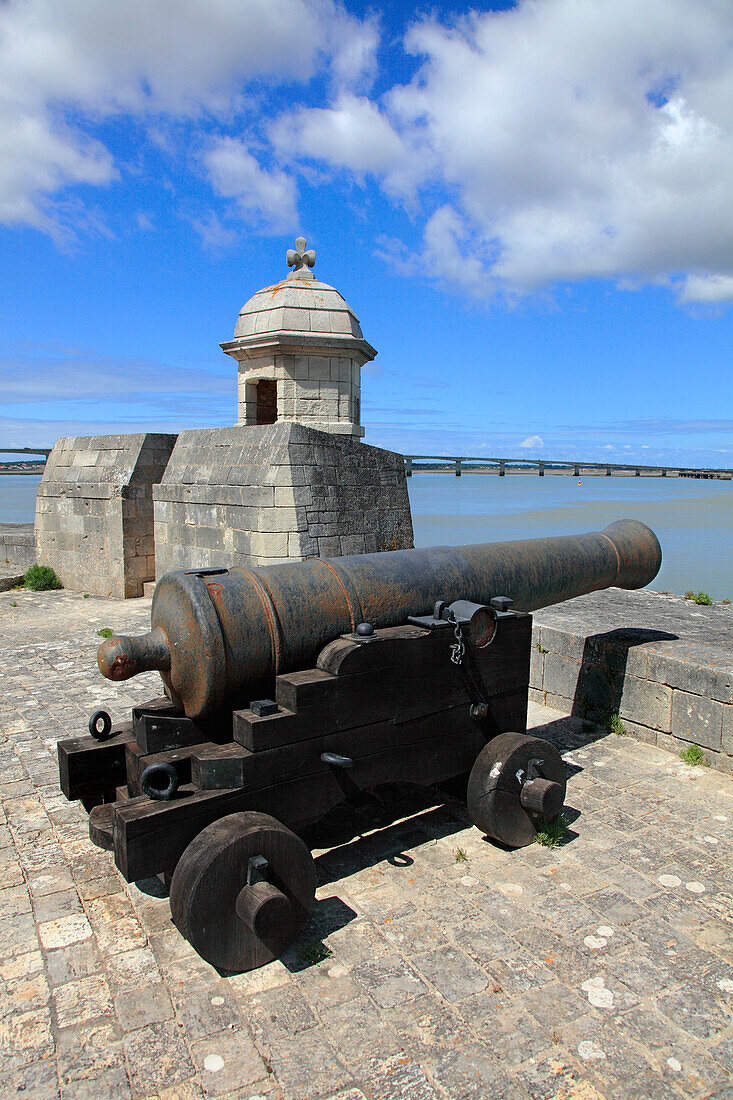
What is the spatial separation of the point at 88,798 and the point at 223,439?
6.33m

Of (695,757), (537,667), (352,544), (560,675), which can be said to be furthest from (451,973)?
(352,544)

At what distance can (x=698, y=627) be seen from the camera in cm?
535

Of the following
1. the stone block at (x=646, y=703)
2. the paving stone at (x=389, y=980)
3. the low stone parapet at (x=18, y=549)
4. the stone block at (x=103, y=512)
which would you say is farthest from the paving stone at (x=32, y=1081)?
the low stone parapet at (x=18, y=549)

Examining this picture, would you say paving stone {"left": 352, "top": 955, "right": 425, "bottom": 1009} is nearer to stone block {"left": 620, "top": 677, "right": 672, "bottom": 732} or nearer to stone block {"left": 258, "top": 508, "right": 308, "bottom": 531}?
stone block {"left": 620, "top": 677, "right": 672, "bottom": 732}

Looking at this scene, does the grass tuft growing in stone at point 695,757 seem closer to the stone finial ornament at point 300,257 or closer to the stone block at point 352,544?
the stone block at point 352,544

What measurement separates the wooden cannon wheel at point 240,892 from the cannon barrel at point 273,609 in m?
0.51

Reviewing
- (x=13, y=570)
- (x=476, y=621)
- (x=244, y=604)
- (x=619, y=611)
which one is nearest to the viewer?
(x=244, y=604)

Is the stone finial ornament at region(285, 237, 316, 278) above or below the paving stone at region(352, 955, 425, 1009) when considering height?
above

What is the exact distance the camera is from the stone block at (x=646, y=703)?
4.43 m

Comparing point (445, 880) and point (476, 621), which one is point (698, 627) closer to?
point (476, 621)

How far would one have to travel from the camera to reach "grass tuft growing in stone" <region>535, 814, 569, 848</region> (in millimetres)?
3273

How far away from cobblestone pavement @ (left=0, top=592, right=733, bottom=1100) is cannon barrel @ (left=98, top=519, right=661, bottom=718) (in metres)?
0.92

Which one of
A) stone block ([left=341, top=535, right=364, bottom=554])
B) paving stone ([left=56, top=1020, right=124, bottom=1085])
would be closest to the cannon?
paving stone ([left=56, top=1020, right=124, bottom=1085])

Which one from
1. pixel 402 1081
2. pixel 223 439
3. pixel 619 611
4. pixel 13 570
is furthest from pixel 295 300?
pixel 402 1081
